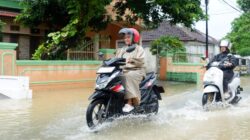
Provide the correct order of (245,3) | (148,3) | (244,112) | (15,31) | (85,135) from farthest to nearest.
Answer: (245,3), (15,31), (148,3), (244,112), (85,135)

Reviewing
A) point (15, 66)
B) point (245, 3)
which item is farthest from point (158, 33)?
point (15, 66)

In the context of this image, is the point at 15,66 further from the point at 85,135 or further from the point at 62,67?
the point at 85,135

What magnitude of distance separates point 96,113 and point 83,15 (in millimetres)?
9069

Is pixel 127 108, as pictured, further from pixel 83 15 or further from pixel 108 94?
pixel 83 15

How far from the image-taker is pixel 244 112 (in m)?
8.69

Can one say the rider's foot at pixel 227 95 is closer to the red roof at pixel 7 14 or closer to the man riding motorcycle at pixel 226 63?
the man riding motorcycle at pixel 226 63

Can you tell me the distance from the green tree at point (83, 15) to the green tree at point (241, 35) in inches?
599

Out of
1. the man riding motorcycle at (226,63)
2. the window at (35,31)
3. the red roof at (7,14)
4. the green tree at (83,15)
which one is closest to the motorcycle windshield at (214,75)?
the man riding motorcycle at (226,63)

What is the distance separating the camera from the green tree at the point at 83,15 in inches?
588

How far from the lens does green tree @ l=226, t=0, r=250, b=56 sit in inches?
1252

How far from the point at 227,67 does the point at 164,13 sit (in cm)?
852

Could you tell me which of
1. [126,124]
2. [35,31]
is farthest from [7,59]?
[126,124]

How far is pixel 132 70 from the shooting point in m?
6.93

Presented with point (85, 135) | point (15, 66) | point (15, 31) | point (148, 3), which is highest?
point (148, 3)
